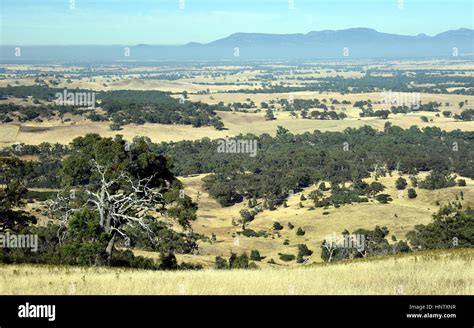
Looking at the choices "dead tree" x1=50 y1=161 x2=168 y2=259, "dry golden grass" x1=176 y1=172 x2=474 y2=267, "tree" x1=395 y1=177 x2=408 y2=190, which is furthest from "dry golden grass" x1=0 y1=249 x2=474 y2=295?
"tree" x1=395 y1=177 x2=408 y2=190

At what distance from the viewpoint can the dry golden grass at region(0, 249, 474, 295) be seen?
1384 cm

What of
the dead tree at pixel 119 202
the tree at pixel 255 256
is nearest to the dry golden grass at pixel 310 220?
the tree at pixel 255 256

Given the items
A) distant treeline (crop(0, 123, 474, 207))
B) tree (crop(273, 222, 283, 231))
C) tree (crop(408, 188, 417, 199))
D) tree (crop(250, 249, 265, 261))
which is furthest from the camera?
distant treeline (crop(0, 123, 474, 207))

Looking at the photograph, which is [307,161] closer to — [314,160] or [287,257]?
[314,160]

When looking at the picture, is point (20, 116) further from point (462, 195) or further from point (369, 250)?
point (369, 250)

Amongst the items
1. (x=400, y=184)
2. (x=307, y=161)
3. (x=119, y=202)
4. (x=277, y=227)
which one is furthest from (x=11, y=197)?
(x=307, y=161)

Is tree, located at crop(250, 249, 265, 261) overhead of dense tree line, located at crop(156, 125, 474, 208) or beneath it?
beneath

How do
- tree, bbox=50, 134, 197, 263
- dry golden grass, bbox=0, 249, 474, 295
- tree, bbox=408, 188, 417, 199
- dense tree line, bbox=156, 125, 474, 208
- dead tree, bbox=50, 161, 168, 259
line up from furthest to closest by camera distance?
dense tree line, bbox=156, 125, 474, 208 → tree, bbox=408, 188, 417, 199 → tree, bbox=50, 134, 197, 263 → dead tree, bbox=50, 161, 168, 259 → dry golden grass, bbox=0, 249, 474, 295

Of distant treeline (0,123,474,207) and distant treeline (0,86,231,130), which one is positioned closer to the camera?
distant treeline (0,123,474,207)

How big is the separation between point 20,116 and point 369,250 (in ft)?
448

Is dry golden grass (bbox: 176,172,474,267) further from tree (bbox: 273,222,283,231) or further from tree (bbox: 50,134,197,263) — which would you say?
tree (bbox: 50,134,197,263)

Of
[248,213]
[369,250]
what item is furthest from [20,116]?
[369,250]

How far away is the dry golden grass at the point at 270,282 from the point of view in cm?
1384
